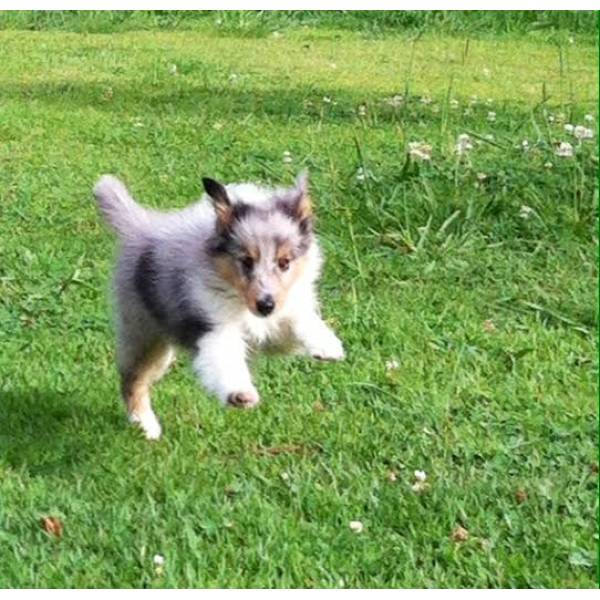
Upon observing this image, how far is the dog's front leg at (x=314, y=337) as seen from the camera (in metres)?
2.09

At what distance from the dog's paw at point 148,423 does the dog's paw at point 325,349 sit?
0.93 ft

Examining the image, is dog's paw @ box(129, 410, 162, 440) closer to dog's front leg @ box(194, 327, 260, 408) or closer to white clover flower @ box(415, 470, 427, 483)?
dog's front leg @ box(194, 327, 260, 408)

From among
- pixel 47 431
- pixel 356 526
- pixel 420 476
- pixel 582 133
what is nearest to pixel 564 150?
pixel 582 133

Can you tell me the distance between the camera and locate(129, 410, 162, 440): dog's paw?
2.28 metres

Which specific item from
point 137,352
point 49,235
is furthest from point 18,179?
point 137,352

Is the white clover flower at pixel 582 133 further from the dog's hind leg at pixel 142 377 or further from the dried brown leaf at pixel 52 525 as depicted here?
the dried brown leaf at pixel 52 525

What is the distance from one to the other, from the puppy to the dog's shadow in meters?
0.08

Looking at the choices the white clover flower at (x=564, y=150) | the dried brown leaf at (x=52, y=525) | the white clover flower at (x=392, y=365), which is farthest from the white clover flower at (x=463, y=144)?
the dried brown leaf at (x=52, y=525)

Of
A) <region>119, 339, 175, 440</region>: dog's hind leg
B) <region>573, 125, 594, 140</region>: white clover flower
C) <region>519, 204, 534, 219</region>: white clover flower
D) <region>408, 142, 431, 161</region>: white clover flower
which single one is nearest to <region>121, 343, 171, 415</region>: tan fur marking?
<region>119, 339, 175, 440</region>: dog's hind leg

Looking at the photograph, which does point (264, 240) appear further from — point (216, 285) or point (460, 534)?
point (460, 534)

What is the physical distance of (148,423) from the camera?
2.29 metres

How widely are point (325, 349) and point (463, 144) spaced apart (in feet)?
1.56

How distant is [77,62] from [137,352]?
43 centimetres
